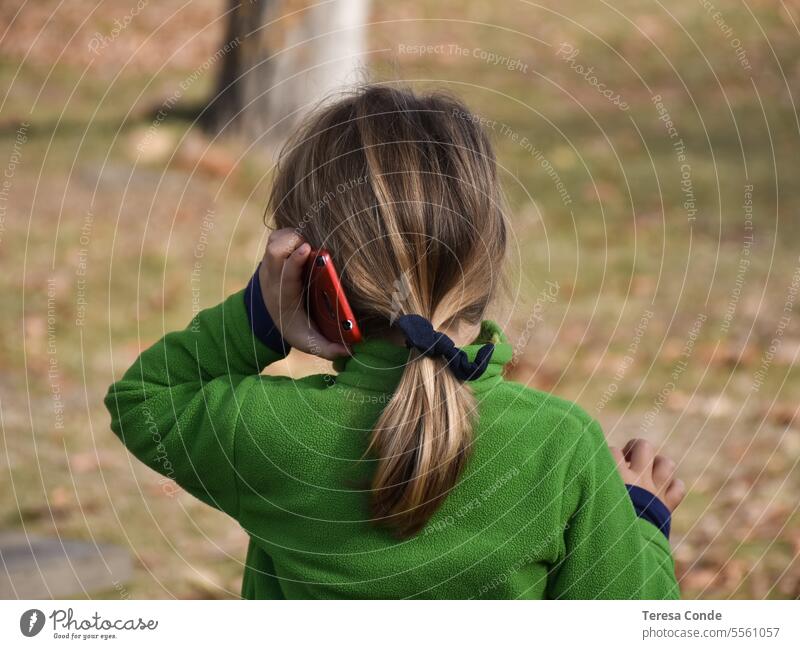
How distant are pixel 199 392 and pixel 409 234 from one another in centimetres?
40

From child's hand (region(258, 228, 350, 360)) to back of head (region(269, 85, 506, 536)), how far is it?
4 cm

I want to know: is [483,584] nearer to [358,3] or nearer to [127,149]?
[358,3]

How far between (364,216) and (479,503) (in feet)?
1.52

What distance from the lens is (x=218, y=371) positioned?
1.72 metres

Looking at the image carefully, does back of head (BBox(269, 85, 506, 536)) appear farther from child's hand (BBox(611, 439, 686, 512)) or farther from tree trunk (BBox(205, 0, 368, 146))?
tree trunk (BBox(205, 0, 368, 146))

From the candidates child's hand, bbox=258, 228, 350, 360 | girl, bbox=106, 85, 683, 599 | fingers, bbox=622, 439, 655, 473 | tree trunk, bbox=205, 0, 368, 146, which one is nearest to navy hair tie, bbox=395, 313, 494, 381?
girl, bbox=106, 85, 683, 599

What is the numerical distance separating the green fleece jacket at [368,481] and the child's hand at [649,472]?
112 millimetres

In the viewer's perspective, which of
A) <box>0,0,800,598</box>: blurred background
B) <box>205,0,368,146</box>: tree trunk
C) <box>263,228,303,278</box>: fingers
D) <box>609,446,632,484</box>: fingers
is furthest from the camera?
<box>205,0,368,146</box>: tree trunk

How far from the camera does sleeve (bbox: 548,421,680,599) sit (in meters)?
1.54

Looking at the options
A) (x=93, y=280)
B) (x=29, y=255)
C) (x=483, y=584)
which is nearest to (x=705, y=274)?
(x=93, y=280)

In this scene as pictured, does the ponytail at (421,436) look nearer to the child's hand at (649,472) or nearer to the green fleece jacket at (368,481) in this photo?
the green fleece jacket at (368,481)

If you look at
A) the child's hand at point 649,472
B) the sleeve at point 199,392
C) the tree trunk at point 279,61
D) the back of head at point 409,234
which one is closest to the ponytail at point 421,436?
the back of head at point 409,234

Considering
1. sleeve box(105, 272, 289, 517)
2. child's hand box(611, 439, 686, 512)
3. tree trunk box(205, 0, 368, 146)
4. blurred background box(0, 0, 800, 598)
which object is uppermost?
sleeve box(105, 272, 289, 517)

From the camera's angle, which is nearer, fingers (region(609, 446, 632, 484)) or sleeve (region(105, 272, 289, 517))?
sleeve (region(105, 272, 289, 517))
